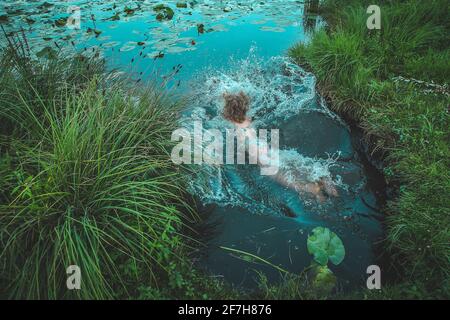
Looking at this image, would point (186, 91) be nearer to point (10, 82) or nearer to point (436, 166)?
point (10, 82)

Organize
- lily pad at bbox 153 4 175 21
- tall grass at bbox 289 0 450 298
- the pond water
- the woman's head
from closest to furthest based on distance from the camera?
tall grass at bbox 289 0 450 298 → the pond water → the woman's head → lily pad at bbox 153 4 175 21

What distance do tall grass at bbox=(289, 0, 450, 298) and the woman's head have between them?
1252 millimetres

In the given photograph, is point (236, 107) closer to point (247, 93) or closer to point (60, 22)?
point (247, 93)

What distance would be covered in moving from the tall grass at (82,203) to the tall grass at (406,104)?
6.45 feet

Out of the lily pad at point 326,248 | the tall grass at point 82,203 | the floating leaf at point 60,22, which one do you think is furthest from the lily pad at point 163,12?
the lily pad at point 326,248

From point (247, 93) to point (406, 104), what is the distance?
235 centimetres

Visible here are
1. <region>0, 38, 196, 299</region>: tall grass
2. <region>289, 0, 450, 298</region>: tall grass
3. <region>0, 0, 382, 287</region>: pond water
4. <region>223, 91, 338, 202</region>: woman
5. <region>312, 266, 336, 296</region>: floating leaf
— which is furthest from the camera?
<region>223, 91, 338, 202</region>: woman

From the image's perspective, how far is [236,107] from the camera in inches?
203

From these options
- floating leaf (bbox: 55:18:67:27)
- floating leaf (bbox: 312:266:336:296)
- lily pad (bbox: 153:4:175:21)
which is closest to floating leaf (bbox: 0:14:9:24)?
floating leaf (bbox: 55:18:67:27)

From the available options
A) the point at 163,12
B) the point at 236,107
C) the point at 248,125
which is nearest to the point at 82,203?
the point at 248,125

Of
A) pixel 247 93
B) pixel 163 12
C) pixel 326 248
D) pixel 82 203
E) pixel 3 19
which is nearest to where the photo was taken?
pixel 82 203

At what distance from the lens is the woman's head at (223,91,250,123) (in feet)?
16.4

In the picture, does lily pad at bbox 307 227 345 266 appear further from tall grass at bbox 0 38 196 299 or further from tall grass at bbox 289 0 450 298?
tall grass at bbox 0 38 196 299
